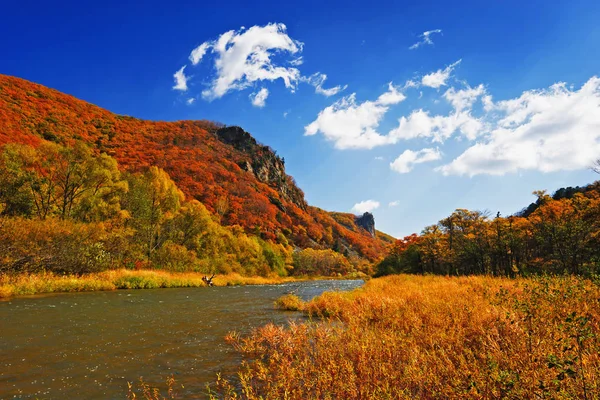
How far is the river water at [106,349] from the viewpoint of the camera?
655cm

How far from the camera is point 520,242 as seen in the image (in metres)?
37.7

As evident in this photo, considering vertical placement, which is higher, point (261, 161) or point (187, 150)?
point (261, 161)

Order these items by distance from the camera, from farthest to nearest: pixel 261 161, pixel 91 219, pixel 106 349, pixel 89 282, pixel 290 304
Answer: pixel 261 161 → pixel 91 219 → pixel 89 282 → pixel 290 304 → pixel 106 349

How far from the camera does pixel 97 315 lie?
1493 centimetres

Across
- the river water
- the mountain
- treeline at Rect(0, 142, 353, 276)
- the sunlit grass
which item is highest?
the mountain

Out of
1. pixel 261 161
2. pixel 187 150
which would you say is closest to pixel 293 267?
pixel 187 150

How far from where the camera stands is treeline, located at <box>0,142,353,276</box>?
25.4m

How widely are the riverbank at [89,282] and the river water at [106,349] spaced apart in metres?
6.68

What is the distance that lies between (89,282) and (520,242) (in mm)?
46176

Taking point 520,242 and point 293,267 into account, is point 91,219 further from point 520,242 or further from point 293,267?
point 293,267

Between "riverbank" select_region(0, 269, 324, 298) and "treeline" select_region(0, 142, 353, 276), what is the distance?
1064 mm

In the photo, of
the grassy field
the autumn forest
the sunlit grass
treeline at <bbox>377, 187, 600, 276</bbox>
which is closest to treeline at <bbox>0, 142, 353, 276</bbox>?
the autumn forest

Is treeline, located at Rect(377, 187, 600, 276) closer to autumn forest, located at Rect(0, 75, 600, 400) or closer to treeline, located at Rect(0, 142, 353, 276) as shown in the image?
autumn forest, located at Rect(0, 75, 600, 400)

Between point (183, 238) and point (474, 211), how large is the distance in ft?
149
